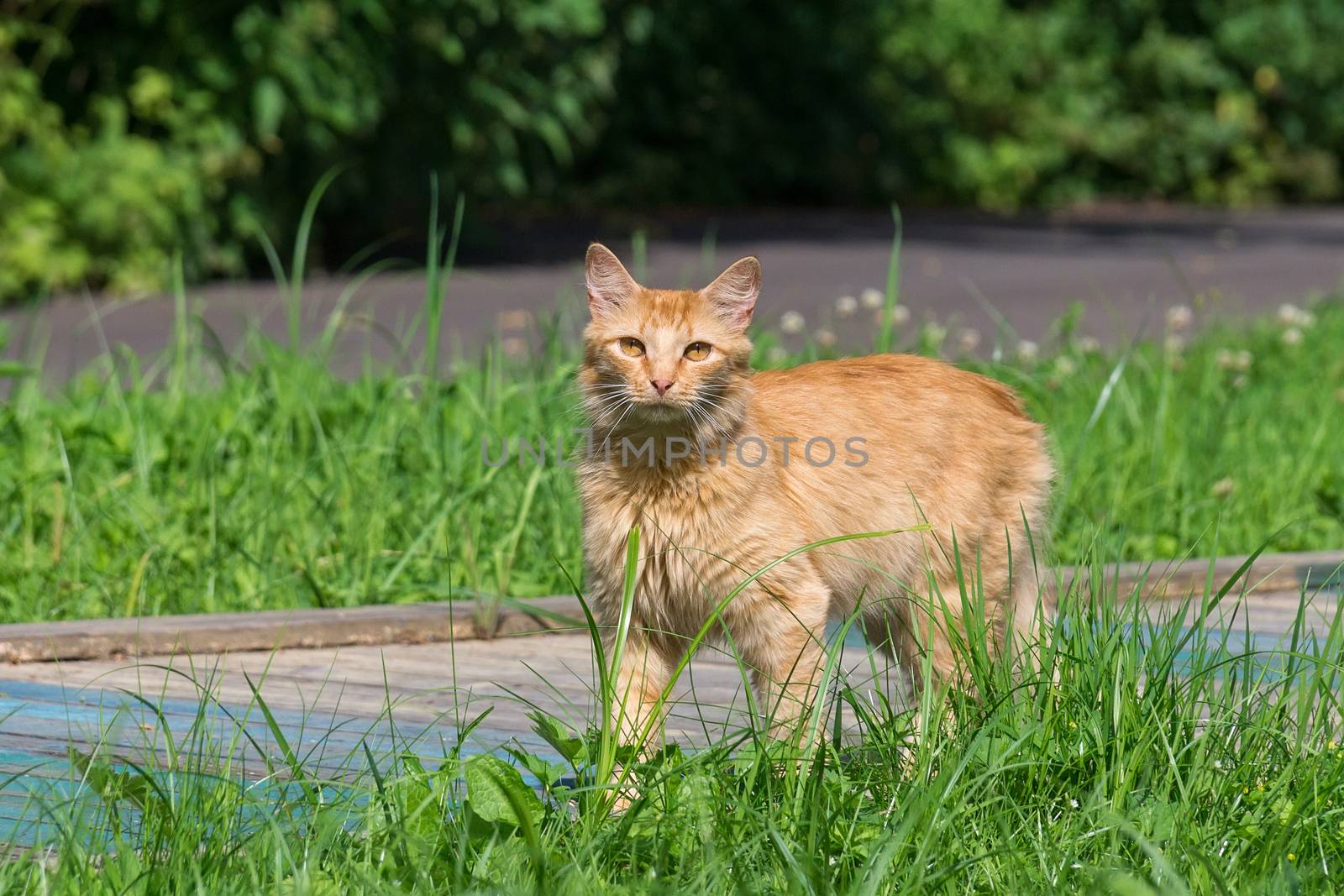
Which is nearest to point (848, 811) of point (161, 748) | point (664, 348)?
point (664, 348)

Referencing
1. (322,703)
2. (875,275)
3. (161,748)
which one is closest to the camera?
(161,748)

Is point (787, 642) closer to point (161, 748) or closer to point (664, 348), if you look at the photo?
point (664, 348)

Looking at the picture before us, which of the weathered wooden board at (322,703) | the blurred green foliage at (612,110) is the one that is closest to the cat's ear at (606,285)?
the weathered wooden board at (322,703)

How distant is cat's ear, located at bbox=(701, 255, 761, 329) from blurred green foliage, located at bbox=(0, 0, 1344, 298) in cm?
848

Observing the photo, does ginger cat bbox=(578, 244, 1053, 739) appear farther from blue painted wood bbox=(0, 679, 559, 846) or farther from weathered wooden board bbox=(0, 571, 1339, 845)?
blue painted wood bbox=(0, 679, 559, 846)

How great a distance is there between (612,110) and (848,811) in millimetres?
19523

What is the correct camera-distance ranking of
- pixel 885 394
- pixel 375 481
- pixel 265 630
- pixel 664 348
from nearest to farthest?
1. pixel 664 348
2. pixel 885 394
3. pixel 265 630
4. pixel 375 481

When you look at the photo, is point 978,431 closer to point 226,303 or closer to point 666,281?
point 226,303

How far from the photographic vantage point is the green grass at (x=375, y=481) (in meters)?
4.88

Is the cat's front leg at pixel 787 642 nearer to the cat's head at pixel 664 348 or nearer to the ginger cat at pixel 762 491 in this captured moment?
the ginger cat at pixel 762 491

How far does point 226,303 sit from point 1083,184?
17.4 metres

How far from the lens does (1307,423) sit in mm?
6895

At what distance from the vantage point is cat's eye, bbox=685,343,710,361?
3.52 metres

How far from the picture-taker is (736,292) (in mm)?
3641
